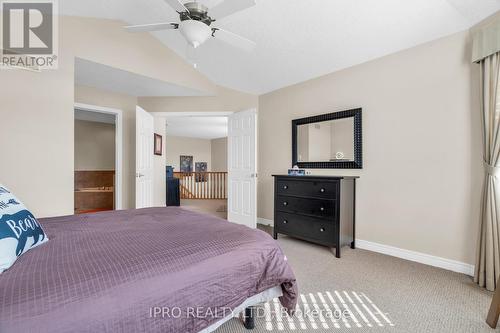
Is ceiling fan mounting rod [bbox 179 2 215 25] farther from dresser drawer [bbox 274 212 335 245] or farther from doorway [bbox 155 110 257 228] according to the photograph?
dresser drawer [bbox 274 212 335 245]

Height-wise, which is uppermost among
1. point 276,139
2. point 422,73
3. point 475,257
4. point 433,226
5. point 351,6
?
point 351,6

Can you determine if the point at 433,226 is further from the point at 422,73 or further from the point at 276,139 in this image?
the point at 276,139

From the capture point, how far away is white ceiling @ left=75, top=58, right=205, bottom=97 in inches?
129

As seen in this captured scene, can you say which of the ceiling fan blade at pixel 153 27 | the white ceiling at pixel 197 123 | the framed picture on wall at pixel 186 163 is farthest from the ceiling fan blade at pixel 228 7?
the framed picture on wall at pixel 186 163

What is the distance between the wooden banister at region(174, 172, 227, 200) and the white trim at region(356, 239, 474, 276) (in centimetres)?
558

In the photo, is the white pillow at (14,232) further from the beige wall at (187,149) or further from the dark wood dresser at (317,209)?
the beige wall at (187,149)

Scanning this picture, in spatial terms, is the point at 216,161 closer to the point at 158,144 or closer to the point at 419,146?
the point at 158,144

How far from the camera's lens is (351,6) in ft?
8.13

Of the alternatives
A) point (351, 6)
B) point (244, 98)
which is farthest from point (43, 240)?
point (244, 98)

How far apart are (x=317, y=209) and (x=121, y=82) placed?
135 inches

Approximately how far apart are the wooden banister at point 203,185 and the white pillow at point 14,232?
22.8 feet

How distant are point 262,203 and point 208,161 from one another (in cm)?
750

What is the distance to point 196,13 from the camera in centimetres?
192

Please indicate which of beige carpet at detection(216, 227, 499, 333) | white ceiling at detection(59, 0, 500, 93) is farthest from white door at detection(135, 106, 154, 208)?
beige carpet at detection(216, 227, 499, 333)
